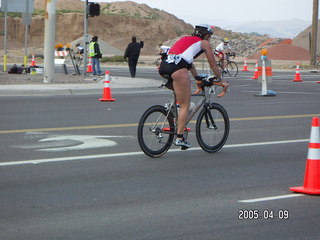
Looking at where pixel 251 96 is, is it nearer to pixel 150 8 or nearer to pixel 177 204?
pixel 177 204

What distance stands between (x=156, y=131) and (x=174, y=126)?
12.6 inches

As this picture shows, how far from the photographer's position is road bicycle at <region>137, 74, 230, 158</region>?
9883mm

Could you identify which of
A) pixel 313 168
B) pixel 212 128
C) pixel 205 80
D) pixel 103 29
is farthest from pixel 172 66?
pixel 103 29

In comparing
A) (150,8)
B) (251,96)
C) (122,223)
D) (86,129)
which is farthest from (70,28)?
(122,223)

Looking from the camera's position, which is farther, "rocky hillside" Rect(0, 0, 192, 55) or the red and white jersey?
"rocky hillside" Rect(0, 0, 192, 55)

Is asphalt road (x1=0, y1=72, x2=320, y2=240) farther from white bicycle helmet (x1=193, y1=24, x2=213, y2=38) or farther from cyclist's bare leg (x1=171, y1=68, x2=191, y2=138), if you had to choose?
white bicycle helmet (x1=193, y1=24, x2=213, y2=38)

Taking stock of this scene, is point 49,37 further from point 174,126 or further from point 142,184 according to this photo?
point 142,184

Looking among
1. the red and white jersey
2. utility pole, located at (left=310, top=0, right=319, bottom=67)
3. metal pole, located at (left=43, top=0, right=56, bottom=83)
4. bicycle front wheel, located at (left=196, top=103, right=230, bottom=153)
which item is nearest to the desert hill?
utility pole, located at (left=310, top=0, right=319, bottom=67)

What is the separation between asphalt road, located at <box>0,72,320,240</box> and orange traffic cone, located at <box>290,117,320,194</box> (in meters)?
0.11

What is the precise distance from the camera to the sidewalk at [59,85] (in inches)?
890

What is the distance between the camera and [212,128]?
1058 cm

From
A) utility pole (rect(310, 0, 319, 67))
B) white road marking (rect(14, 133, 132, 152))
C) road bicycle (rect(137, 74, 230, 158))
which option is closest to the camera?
road bicycle (rect(137, 74, 230, 158))

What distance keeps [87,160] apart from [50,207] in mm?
2756

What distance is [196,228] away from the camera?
20.7ft
